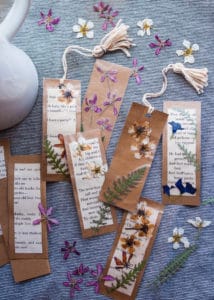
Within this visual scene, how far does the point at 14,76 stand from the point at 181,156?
35cm

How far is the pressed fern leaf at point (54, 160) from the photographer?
2.56 ft

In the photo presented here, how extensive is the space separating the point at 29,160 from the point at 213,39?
1.46 feet

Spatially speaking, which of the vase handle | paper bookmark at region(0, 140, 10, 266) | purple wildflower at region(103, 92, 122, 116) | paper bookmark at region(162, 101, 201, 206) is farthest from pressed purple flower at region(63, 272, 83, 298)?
the vase handle

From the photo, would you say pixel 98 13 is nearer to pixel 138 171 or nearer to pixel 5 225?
pixel 138 171

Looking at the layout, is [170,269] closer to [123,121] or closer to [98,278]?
[98,278]

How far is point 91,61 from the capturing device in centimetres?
82

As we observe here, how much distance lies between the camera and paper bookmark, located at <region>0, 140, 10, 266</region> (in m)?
0.77

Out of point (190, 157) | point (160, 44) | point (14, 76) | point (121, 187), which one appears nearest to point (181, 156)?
point (190, 157)

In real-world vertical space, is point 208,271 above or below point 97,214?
below

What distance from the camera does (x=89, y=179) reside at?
2.55 ft

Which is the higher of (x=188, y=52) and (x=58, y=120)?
(x=188, y=52)

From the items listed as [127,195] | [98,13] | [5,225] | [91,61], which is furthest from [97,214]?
[98,13]

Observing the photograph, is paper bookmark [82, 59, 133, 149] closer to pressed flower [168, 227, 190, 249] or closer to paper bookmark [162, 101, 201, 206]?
paper bookmark [162, 101, 201, 206]

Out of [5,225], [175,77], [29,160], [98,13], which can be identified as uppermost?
[98,13]
